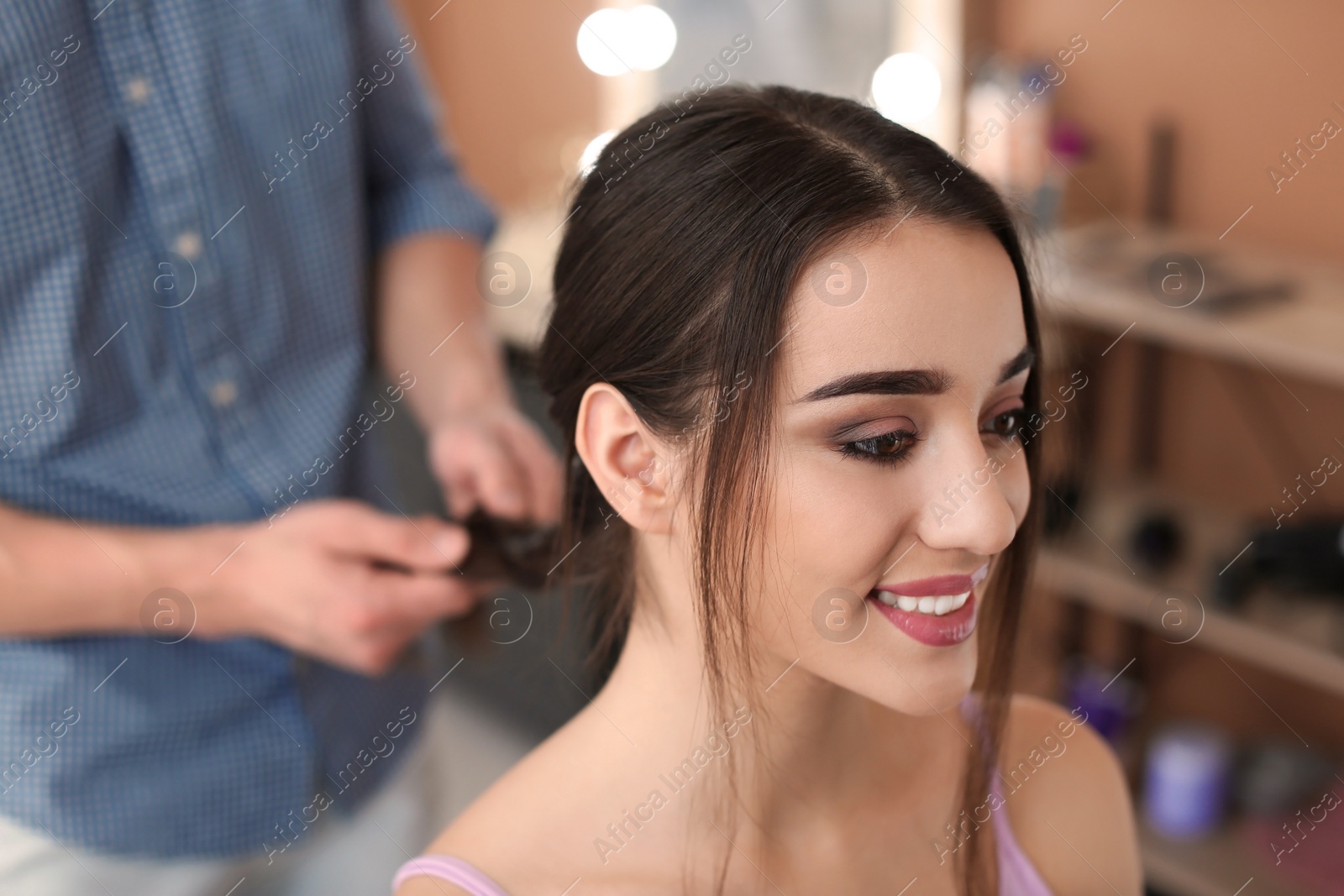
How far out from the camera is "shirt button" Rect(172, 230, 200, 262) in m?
1.00

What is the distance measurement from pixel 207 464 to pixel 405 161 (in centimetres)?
41

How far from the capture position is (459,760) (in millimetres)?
2434

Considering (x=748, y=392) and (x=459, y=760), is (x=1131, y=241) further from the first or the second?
(x=459, y=760)

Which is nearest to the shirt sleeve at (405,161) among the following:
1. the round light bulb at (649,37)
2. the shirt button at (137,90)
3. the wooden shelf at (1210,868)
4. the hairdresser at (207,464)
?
the hairdresser at (207,464)

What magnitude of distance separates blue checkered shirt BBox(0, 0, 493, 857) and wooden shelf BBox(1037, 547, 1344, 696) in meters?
1.00

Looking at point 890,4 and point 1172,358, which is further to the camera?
point 890,4

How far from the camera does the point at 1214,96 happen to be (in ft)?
5.68

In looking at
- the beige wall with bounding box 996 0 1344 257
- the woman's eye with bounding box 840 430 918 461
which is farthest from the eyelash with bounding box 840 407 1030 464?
the beige wall with bounding box 996 0 1344 257

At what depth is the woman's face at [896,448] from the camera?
2.27 ft

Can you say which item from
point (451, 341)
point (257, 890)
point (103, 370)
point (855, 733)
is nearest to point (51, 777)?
point (257, 890)

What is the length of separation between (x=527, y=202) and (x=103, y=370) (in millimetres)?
1946

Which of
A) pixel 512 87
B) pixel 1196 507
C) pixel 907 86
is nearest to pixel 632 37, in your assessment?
pixel 512 87

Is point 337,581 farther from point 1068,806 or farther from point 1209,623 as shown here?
point 1209,623

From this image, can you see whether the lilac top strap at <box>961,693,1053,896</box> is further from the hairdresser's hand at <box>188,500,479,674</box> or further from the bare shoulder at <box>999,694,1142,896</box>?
the hairdresser's hand at <box>188,500,479,674</box>
